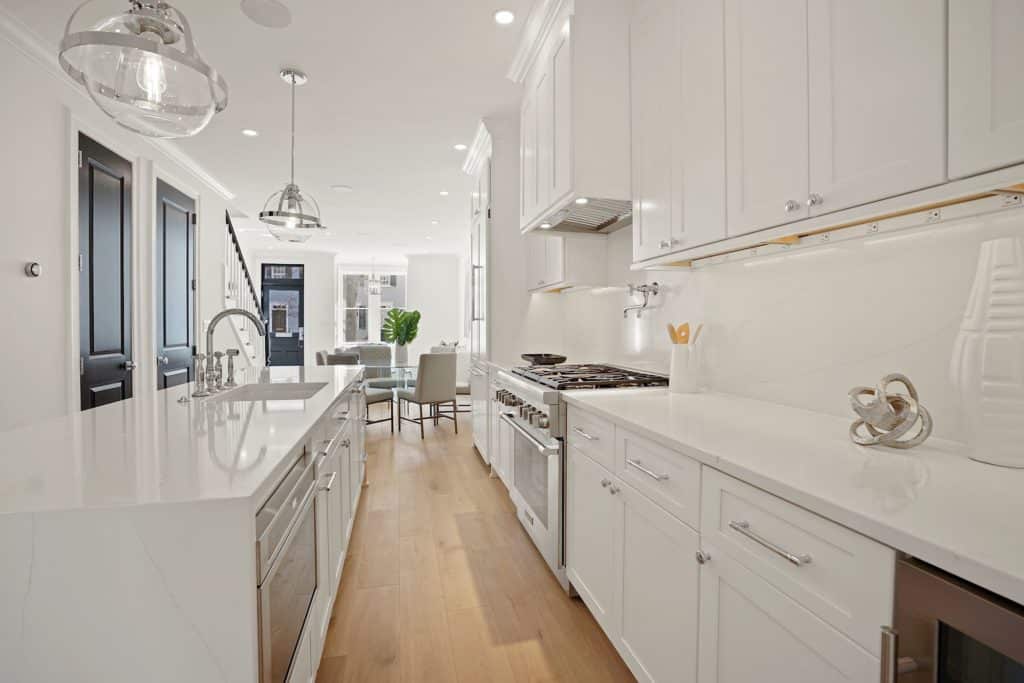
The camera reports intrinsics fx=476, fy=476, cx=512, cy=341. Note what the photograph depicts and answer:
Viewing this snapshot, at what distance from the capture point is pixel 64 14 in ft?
8.03

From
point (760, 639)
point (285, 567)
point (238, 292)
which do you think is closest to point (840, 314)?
point (760, 639)

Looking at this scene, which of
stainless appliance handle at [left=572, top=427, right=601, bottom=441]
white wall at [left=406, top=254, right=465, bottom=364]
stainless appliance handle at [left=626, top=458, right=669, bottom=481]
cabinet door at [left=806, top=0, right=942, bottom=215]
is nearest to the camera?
cabinet door at [left=806, top=0, right=942, bottom=215]

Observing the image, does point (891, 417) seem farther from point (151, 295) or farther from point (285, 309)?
point (285, 309)

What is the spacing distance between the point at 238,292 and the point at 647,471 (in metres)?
6.23

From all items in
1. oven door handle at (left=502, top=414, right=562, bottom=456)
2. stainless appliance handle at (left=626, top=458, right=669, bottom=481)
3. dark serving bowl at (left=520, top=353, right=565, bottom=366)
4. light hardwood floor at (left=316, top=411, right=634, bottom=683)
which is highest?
dark serving bowl at (left=520, top=353, right=565, bottom=366)

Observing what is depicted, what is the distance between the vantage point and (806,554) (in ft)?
2.82

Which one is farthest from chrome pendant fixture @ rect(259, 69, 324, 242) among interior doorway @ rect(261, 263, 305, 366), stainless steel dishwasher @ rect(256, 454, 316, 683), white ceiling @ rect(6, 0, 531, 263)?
interior doorway @ rect(261, 263, 305, 366)

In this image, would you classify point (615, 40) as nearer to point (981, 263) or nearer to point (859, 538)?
point (981, 263)

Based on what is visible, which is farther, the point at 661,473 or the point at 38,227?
the point at 38,227

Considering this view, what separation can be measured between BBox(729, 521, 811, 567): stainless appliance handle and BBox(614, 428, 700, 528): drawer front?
0.48ft

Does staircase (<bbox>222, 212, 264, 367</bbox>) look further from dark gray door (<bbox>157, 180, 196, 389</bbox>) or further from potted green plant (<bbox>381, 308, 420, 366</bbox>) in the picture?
potted green plant (<bbox>381, 308, 420, 366</bbox>)

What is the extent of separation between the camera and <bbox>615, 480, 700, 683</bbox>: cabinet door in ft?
3.96

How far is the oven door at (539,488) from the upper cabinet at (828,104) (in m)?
1.22

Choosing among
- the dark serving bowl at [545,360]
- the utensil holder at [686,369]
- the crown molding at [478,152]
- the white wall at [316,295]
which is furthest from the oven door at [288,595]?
the white wall at [316,295]
